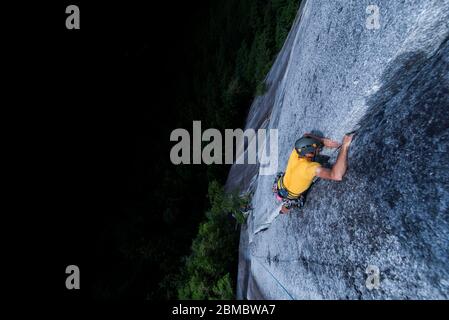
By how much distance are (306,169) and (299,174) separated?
167mm

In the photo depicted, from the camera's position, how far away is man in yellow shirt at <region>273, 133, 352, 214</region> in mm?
3801

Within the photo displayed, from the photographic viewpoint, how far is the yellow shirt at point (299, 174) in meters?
4.18

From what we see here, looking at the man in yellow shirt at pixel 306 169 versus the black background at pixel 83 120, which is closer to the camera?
the man in yellow shirt at pixel 306 169

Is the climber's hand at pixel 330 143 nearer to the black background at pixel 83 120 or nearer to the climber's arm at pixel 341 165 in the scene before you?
the climber's arm at pixel 341 165

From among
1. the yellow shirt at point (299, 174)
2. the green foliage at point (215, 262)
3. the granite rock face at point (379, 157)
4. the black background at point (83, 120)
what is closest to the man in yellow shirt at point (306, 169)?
the yellow shirt at point (299, 174)

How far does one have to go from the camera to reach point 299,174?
434 centimetres

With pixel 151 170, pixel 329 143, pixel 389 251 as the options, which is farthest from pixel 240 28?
pixel 389 251

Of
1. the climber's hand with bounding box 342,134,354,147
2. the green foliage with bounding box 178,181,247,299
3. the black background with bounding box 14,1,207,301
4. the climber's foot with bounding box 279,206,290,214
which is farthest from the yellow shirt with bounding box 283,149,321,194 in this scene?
the black background with bounding box 14,1,207,301

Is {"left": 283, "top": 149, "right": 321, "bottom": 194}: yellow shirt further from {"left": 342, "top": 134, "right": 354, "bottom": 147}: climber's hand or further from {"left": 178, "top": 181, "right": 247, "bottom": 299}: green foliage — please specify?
{"left": 178, "top": 181, "right": 247, "bottom": 299}: green foliage

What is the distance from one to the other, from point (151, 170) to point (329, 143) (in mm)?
18837

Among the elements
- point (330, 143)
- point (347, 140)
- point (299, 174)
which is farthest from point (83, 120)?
point (347, 140)

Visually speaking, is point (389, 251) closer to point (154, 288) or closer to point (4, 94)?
point (154, 288)

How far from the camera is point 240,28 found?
20547mm

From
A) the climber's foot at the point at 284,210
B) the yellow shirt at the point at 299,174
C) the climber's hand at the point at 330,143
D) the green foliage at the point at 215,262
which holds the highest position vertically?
the climber's hand at the point at 330,143
